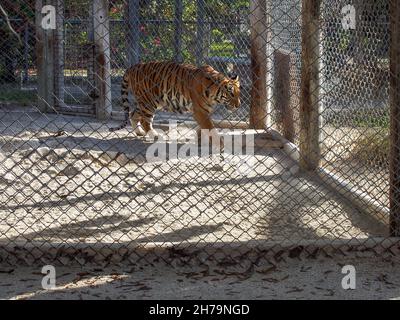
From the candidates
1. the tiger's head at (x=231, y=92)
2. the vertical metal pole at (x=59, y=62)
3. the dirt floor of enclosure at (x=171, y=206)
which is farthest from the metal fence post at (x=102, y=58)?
the dirt floor of enclosure at (x=171, y=206)

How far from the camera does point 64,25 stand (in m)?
11.2

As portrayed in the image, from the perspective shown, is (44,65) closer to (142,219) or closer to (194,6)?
(194,6)

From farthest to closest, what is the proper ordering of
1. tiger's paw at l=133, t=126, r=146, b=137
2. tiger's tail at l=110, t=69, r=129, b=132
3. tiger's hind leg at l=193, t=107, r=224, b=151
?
A: tiger's tail at l=110, t=69, r=129, b=132 → tiger's paw at l=133, t=126, r=146, b=137 → tiger's hind leg at l=193, t=107, r=224, b=151

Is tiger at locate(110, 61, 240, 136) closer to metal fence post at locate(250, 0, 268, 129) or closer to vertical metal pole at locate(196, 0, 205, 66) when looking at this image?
metal fence post at locate(250, 0, 268, 129)

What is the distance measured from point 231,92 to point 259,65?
1.46 feet

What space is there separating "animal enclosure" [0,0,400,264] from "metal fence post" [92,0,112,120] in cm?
3

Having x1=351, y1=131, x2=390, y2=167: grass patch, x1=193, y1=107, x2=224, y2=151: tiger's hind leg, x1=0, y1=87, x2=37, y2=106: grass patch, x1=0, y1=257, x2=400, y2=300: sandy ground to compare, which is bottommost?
x1=0, y1=257, x2=400, y2=300: sandy ground

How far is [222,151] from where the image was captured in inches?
322

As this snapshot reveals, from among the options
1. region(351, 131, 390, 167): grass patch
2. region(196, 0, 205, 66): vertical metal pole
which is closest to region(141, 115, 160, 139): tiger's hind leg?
region(196, 0, 205, 66): vertical metal pole

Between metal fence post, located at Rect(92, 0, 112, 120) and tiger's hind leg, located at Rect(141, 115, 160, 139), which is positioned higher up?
metal fence post, located at Rect(92, 0, 112, 120)

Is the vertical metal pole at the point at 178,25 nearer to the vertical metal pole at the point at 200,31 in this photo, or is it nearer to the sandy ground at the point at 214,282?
the vertical metal pole at the point at 200,31

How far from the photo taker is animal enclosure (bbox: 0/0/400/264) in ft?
15.1

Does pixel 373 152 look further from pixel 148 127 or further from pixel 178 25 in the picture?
pixel 178 25

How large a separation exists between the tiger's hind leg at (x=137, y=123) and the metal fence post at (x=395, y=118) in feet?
17.2
